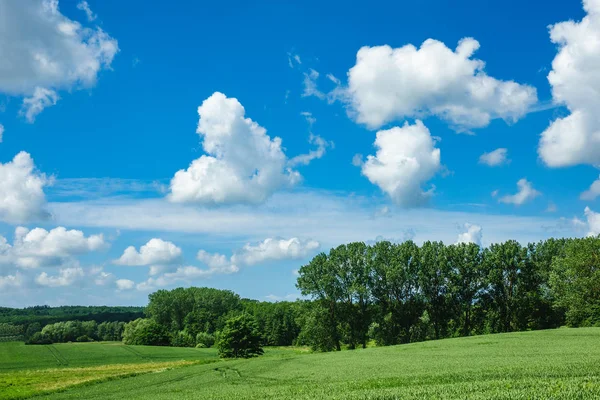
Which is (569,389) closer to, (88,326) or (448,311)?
(448,311)

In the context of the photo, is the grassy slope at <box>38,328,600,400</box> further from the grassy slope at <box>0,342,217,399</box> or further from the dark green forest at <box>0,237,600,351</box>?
the dark green forest at <box>0,237,600,351</box>

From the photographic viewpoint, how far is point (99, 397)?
Result: 130 ft

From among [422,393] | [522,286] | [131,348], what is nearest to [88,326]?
[131,348]

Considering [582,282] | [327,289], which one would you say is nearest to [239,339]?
[327,289]

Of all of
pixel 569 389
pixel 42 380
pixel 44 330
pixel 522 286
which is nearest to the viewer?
pixel 569 389

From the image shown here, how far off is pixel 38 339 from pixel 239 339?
85.3 meters

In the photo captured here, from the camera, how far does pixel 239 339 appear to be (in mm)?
87062

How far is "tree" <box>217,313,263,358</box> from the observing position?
3420 inches

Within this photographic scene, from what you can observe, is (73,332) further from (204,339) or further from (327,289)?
(327,289)

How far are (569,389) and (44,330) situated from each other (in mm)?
159395

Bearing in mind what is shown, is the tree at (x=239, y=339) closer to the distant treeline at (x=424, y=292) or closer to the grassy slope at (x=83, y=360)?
the grassy slope at (x=83, y=360)

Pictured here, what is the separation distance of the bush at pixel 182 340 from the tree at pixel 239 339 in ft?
200

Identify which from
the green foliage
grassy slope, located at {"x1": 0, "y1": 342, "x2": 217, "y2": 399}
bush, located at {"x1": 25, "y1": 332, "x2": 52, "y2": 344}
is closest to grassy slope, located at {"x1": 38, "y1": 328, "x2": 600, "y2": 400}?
grassy slope, located at {"x1": 0, "y1": 342, "x2": 217, "y2": 399}

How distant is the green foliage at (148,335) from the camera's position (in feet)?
449
